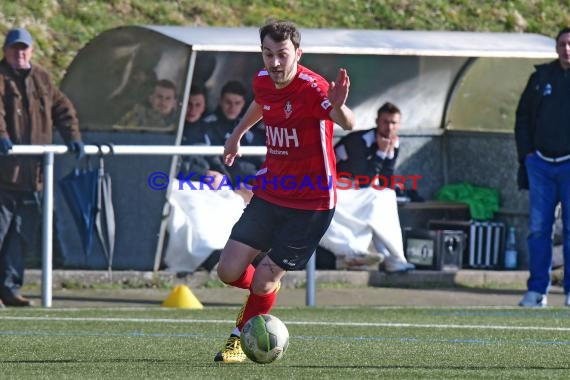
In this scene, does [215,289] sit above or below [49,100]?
below

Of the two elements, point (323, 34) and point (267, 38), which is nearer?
point (267, 38)

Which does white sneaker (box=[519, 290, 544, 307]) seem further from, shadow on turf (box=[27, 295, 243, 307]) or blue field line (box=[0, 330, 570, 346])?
blue field line (box=[0, 330, 570, 346])

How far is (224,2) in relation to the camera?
70.4 ft

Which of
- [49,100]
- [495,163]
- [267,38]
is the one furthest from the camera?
[495,163]

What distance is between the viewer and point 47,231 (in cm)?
1277

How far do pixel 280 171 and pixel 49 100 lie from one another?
499 cm

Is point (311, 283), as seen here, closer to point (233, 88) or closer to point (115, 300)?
point (115, 300)

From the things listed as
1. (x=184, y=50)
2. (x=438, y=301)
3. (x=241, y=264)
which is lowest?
(x=438, y=301)

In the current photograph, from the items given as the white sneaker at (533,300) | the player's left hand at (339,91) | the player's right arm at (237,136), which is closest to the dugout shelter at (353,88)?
the white sneaker at (533,300)

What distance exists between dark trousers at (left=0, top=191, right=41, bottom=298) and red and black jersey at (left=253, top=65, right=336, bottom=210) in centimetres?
472

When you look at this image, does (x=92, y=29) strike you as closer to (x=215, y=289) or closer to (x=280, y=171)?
(x=215, y=289)

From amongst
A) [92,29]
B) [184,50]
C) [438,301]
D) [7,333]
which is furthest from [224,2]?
[7,333]

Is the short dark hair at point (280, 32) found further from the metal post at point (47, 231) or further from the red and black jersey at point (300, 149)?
the metal post at point (47, 231)

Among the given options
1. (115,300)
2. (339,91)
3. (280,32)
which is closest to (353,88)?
(115,300)
